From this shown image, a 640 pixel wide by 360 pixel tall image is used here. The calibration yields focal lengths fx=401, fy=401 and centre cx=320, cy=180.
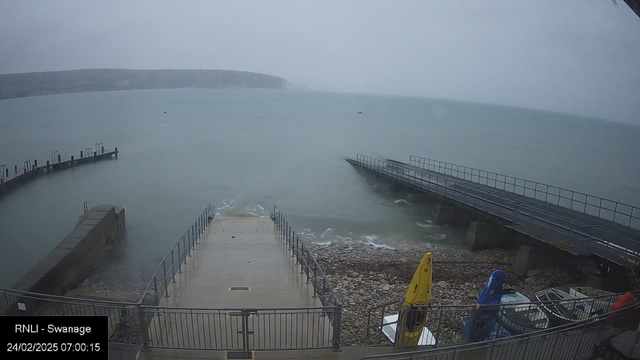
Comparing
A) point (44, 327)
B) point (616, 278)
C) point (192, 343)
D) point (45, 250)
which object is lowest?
point (45, 250)

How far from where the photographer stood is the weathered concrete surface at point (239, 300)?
23.2 ft

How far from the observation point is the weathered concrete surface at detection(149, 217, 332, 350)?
23.2ft

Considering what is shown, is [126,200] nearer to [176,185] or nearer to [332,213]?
[176,185]

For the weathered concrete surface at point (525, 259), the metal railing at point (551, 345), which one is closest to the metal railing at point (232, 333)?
the metal railing at point (551, 345)

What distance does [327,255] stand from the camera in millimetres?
21281

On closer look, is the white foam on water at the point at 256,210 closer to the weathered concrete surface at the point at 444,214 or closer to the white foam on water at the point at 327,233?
the white foam on water at the point at 327,233

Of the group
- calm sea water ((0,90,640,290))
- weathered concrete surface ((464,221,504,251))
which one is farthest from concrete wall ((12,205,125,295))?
weathered concrete surface ((464,221,504,251))

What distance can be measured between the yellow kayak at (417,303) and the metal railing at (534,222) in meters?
11.5

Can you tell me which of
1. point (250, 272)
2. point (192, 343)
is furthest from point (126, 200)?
point (192, 343)

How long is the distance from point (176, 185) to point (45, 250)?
18480 millimetres

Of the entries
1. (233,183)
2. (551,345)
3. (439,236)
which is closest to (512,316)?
(551,345)

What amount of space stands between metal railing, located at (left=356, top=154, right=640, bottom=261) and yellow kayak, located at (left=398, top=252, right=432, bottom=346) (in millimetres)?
11494

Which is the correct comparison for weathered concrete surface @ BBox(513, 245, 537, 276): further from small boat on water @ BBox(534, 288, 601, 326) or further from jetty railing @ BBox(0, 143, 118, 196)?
jetty railing @ BBox(0, 143, 118, 196)

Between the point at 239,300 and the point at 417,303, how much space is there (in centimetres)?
423
